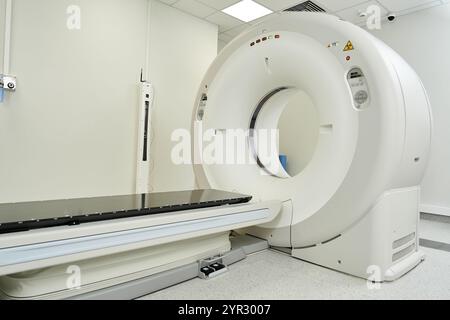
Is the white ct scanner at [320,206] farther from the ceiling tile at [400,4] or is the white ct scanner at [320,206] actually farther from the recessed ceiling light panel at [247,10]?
the ceiling tile at [400,4]

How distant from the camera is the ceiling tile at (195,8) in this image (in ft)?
10.8

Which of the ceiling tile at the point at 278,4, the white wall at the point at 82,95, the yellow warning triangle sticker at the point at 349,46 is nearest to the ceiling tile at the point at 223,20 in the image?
the white wall at the point at 82,95

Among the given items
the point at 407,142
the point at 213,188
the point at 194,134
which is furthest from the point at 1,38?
the point at 407,142

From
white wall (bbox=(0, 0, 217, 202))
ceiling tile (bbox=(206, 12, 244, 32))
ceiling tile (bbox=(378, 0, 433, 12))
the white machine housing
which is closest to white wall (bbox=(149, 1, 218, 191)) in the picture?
white wall (bbox=(0, 0, 217, 202))

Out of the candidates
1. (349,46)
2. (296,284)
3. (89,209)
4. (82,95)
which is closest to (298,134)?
(82,95)

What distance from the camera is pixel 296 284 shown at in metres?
1.09

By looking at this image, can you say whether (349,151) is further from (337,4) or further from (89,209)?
(337,4)

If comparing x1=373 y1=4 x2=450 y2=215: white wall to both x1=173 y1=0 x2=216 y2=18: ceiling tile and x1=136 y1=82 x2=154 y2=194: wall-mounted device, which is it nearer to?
x1=173 y1=0 x2=216 y2=18: ceiling tile

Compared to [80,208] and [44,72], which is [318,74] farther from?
[44,72]

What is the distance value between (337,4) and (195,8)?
1.62 metres

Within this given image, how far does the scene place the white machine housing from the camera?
112 centimetres

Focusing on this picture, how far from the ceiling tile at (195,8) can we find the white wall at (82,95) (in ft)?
0.39

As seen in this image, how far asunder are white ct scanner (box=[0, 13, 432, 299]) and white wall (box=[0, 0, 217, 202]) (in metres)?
1.83

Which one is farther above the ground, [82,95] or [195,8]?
[195,8]
